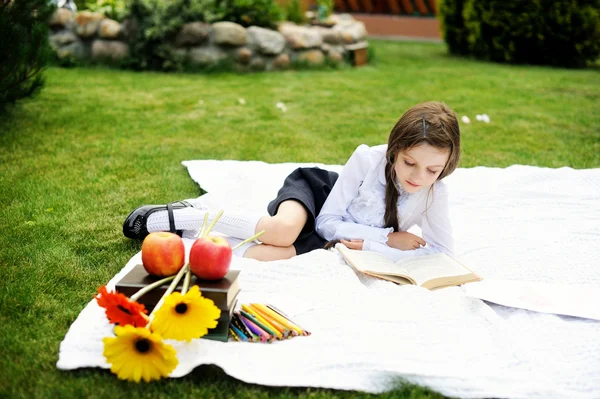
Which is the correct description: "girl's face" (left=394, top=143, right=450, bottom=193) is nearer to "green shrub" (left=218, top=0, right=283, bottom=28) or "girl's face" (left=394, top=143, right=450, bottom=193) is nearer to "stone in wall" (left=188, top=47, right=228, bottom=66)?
"stone in wall" (left=188, top=47, right=228, bottom=66)

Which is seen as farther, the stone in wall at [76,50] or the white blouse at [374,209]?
the stone in wall at [76,50]

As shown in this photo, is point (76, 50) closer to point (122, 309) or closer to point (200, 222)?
point (200, 222)

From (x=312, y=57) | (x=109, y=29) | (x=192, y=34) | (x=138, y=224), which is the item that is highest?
(x=109, y=29)

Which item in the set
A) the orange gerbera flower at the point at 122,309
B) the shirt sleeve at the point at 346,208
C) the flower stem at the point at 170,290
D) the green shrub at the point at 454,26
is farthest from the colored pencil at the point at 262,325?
the green shrub at the point at 454,26

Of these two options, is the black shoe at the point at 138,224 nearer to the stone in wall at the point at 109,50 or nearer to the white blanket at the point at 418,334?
A: the white blanket at the point at 418,334

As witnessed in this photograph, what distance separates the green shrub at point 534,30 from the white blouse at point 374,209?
27.6 ft

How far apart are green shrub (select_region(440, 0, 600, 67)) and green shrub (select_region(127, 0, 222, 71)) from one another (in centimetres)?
507

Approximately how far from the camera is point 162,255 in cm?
221

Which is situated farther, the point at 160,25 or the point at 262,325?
the point at 160,25

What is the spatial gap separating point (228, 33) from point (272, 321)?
661cm

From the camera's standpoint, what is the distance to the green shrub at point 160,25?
811cm

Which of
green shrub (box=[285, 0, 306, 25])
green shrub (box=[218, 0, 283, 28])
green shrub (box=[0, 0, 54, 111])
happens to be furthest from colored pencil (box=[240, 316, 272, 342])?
green shrub (box=[285, 0, 306, 25])

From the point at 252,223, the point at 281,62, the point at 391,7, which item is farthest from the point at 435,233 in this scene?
the point at 391,7

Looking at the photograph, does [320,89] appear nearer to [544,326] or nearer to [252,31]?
[252,31]
